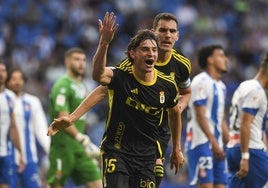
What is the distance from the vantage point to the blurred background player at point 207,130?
42.6 feet

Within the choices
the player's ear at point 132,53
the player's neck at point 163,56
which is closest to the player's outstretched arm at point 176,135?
the player's neck at point 163,56

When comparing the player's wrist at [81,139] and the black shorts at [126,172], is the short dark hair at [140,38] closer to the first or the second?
the black shorts at [126,172]

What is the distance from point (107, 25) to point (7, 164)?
206 inches

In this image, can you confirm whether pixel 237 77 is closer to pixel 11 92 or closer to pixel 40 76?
pixel 40 76

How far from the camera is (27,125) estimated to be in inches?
586

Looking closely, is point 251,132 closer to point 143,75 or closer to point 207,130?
point 207,130

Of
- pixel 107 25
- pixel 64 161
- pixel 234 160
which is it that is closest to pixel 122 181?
pixel 107 25

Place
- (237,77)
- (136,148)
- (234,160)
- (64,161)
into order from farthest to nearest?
(237,77) → (64,161) → (234,160) → (136,148)

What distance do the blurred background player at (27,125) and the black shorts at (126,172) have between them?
5.11 m

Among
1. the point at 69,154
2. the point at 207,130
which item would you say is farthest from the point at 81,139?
the point at 207,130

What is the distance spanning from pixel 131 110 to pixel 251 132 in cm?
265

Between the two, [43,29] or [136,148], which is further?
[43,29]

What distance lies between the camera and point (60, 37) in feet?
77.7

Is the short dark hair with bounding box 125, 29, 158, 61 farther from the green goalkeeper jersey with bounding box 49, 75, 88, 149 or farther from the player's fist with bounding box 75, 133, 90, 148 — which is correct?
the green goalkeeper jersey with bounding box 49, 75, 88, 149
